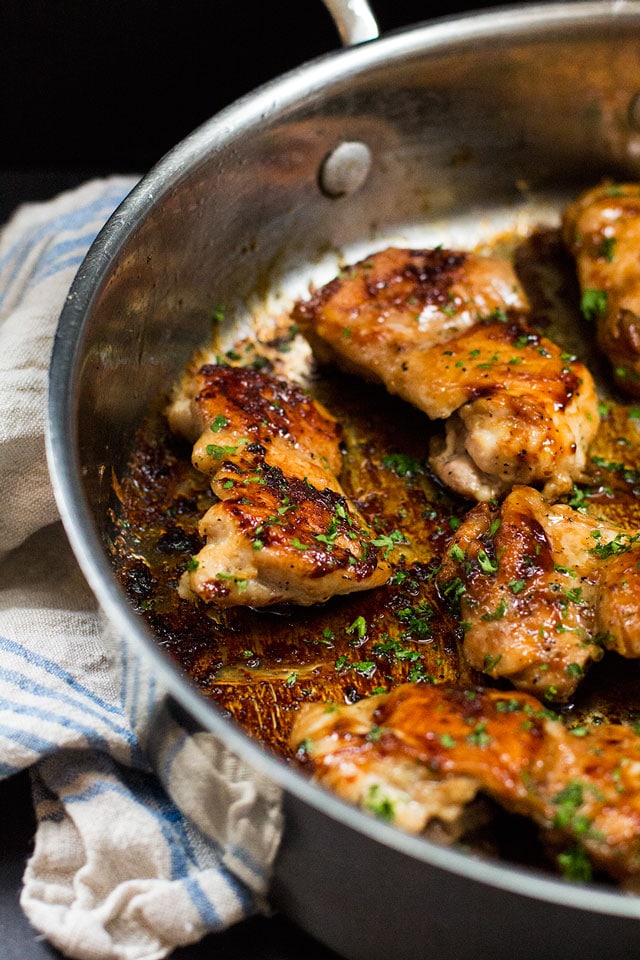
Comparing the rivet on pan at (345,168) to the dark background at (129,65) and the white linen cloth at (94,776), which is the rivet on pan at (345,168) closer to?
the dark background at (129,65)

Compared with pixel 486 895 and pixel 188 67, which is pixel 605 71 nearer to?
pixel 188 67

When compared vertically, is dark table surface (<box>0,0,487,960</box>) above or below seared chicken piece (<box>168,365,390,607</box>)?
above

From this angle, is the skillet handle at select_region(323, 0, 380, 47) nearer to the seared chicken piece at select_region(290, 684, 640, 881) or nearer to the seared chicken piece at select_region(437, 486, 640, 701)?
the seared chicken piece at select_region(437, 486, 640, 701)

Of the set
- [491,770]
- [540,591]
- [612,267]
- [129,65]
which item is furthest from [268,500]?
[129,65]

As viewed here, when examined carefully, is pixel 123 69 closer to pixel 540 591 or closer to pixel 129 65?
pixel 129 65

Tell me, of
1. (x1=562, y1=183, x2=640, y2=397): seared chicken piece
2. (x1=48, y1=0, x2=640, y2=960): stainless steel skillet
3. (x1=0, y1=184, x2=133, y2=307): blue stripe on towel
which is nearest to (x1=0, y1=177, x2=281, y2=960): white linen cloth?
(x1=48, y1=0, x2=640, y2=960): stainless steel skillet

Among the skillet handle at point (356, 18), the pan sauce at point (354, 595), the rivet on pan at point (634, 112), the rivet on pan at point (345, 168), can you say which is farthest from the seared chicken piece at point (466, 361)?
the rivet on pan at point (634, 112)
